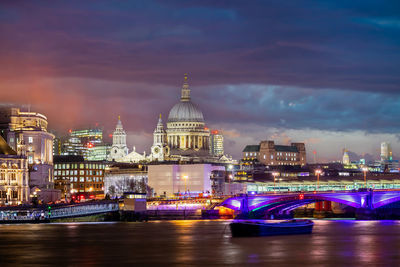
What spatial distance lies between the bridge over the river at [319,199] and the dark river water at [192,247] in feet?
93.4

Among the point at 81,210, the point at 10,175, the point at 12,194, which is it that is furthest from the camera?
the point at 10,175

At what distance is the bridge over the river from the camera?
157 metres

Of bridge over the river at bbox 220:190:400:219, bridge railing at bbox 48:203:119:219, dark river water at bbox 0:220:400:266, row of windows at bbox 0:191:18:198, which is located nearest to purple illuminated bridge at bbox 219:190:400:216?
bridge over the river at bbox 220:190:400:219

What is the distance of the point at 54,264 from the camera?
81.3 m

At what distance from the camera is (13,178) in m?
188

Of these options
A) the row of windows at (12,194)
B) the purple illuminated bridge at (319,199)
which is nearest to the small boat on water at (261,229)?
the purple illuminated bridge at (319,199)

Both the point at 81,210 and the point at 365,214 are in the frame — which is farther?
the point at 365,214

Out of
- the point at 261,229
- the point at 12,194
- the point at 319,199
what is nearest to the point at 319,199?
the point at 319,199

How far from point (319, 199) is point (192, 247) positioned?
65.3 meters

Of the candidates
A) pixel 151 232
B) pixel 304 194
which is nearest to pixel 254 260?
pixel 151 232

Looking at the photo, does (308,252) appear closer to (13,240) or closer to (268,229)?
(268,229)

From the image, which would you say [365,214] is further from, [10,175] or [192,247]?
[192,247]

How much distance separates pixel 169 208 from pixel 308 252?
272 ft

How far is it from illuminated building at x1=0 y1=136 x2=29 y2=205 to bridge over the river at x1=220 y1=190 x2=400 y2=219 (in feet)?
152
